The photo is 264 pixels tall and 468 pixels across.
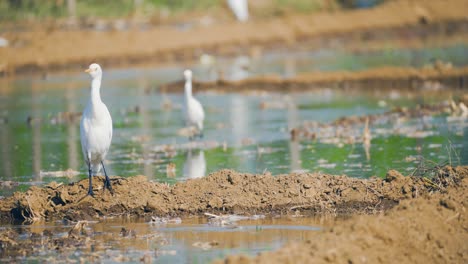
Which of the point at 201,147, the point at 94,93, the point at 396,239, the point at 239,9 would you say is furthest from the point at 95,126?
the point at 239,9

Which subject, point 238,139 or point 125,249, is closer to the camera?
point 125,249

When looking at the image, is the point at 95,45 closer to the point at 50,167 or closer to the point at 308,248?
the point at 50,167

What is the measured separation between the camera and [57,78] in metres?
43.0

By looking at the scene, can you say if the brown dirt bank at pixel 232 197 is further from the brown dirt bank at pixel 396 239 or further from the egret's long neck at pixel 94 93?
the brown dirt bank at pixel 396 239

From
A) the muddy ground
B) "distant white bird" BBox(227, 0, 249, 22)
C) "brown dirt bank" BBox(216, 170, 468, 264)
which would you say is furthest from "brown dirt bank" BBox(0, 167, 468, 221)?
"distant white bird" BBox(227, 0, 249, 22)

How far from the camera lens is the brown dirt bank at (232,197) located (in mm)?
13273

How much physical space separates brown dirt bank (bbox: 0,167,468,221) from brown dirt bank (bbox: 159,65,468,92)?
16400mm

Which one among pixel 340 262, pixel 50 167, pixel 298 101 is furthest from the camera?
pixel 298 101

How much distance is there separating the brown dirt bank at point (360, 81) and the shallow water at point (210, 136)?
0.84 m

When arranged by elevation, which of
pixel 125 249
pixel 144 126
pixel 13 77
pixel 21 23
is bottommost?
pixel 125 249

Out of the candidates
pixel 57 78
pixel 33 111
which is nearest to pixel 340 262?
pixel 33 111

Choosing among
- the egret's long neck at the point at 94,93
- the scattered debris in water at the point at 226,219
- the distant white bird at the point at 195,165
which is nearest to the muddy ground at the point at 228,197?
the scattered debris in water at the point at 226,219

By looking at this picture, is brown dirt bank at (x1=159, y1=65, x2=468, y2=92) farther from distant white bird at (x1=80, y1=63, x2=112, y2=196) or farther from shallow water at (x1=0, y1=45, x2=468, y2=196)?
distant white bird at (x1=80, y1=63, x2=112, y2=196)

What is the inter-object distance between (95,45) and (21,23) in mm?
9553
